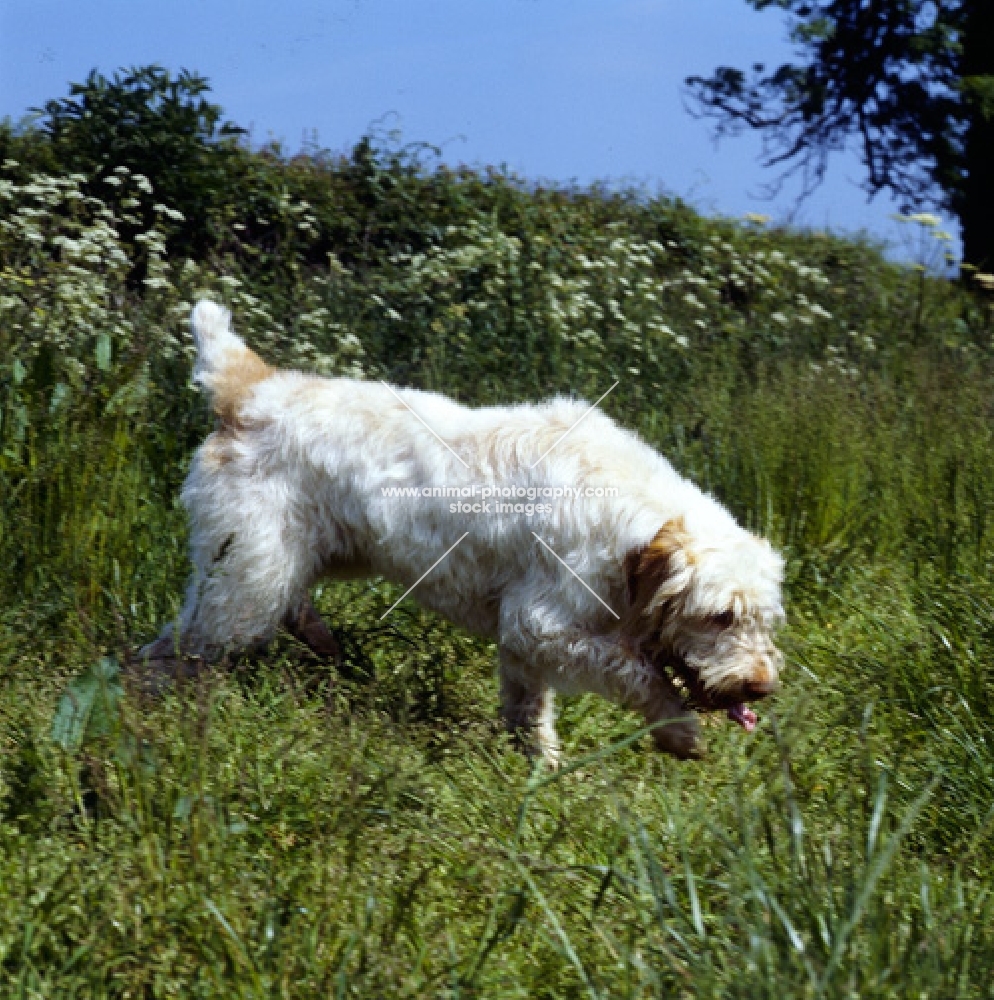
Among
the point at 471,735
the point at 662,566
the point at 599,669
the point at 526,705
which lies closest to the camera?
the point at 471,735

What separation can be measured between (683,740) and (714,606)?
1.44 ft

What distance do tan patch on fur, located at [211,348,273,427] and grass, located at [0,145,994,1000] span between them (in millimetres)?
699

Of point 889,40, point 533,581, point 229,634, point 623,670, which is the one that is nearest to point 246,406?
point 229,634

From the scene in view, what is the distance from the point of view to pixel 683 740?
4.09 meters

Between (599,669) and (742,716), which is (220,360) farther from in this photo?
(742,716)

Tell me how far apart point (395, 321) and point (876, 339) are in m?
4.51

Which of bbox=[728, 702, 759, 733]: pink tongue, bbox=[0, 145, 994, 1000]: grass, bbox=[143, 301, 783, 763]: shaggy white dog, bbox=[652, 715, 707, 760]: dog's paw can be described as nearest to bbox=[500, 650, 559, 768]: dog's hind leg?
bbox=[143, 301, 783, 763]: shaggy white dog

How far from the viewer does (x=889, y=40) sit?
12773 millimetres

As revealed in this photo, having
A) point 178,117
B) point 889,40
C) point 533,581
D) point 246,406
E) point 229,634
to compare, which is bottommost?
point 229,634

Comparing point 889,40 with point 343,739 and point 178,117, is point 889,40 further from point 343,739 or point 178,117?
point 343,739

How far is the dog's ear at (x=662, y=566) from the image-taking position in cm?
398

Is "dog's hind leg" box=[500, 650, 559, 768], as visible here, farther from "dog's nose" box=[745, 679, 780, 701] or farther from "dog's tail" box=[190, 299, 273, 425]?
"dog's tail" box=[190, 299, 273, 425]

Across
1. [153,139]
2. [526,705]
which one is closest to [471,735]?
[526,705]

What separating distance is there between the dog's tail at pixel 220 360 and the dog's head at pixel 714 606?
5.01 ft
